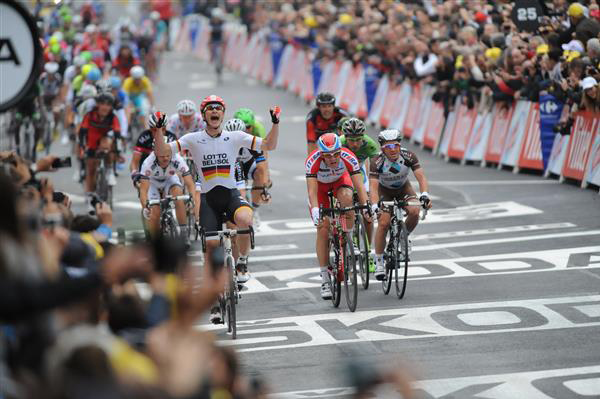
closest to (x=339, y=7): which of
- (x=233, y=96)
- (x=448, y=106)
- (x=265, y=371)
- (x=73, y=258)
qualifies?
(x=233, y=96)

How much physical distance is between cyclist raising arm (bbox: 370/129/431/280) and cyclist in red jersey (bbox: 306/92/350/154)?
2542mm

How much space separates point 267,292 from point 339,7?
92.2ft

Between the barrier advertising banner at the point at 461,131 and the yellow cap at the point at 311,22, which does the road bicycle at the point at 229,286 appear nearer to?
the barrier advertising banner at the point at 461,131

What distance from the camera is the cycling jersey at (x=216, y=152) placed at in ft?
46.8

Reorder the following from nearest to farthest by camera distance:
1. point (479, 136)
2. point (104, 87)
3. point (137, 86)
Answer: point (104, 87)
point (479, 136)
point (137, 86)

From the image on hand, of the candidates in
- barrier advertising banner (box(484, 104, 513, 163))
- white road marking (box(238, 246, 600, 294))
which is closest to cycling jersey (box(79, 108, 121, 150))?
white road marking (box(238, 246, 600, 294))

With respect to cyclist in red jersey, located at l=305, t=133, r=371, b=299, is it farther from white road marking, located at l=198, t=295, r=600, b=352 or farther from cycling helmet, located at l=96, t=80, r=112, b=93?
cycling helmet, located at l=96, t=80, r=112, b=93

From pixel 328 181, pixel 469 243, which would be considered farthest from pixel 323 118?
pixel 328 181

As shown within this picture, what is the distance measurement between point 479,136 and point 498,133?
89 centimetres

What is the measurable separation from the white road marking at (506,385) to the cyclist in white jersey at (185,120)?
27.1 ft

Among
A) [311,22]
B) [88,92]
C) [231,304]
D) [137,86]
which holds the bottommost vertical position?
[231,304]

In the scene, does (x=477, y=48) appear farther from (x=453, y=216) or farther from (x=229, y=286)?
(x=229, y=286)

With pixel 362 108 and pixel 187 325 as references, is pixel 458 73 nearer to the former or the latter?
pixel 362 108

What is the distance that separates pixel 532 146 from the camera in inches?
947
